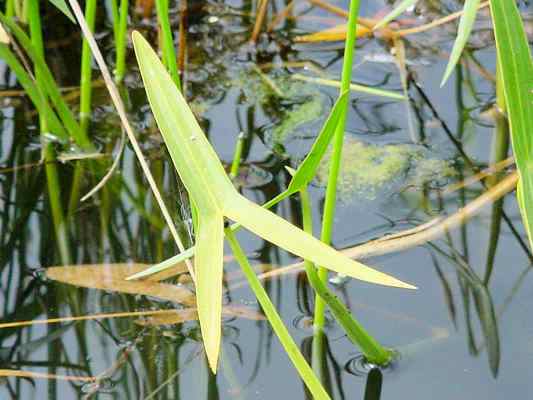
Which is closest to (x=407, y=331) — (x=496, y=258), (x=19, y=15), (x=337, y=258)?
(x=496, y=258)

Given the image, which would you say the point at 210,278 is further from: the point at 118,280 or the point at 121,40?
the point at 121,40

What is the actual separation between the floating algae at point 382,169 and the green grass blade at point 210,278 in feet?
2.09

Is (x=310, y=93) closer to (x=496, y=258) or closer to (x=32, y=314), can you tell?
(x=496, y=258)

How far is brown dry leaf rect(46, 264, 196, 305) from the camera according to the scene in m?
1.28

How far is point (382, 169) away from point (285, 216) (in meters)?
0.21

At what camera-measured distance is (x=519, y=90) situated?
0.88 metres

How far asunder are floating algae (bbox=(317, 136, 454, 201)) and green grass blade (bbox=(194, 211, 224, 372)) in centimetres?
64

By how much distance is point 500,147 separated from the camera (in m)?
1.52

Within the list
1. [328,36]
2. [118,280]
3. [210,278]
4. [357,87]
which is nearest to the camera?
[210,278]

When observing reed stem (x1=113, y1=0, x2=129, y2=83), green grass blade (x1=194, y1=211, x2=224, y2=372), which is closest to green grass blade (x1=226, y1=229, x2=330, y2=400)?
green grass blade (x1=194, y1=211, x2=224, y2=372)

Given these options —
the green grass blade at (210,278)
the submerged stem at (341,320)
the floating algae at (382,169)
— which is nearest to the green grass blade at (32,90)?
the floating algae at (382,169)

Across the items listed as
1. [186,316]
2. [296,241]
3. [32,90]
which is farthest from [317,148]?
[32,90]

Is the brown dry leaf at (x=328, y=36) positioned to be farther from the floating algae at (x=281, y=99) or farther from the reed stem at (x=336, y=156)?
the reed stem at (x=336, y=156)

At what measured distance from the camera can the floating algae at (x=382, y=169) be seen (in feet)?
4.82
